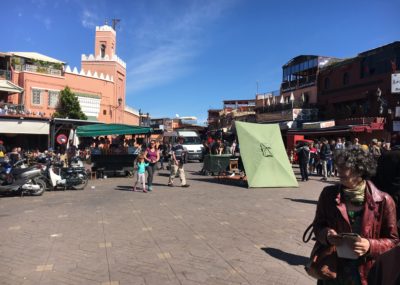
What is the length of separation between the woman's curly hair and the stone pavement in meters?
2.45

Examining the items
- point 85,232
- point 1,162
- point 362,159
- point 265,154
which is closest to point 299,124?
point 265,154

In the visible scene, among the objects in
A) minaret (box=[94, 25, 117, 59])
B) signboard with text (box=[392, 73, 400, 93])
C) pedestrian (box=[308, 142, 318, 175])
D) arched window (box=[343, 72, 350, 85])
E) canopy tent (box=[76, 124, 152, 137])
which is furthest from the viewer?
minaret (box=[94, 25, 117, 59])

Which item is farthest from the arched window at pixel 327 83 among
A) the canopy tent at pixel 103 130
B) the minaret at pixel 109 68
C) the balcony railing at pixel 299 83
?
the minaret at pixel 109 68

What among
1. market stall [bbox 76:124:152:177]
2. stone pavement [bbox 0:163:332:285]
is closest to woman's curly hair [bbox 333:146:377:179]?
stone pavement [bbox 0:163:332:285]

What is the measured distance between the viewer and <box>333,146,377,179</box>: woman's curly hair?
266cm

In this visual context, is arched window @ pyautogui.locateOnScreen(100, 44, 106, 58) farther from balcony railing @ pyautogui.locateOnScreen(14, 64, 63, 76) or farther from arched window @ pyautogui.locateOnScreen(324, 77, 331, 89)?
arched window @ pyautogui.locateOnScreen(324, 77, 331, 89)

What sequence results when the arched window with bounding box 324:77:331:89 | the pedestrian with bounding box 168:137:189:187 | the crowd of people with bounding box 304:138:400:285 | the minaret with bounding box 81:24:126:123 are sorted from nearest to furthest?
the crowd of people with bounding box 304:138:400:285 → the pedestrian with bounding box 168:137:189:187 → the arched window with bounding box 324:77:331:89 → the minaret with bounding box 81:24:126:123

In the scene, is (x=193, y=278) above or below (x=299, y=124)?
below

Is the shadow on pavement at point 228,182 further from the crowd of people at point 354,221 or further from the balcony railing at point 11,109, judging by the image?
the balcony railing at point 11,109

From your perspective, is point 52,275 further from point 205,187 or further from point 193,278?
point 205,187

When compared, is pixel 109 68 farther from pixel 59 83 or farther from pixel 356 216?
pixel 356 216

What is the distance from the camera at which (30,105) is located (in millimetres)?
37750

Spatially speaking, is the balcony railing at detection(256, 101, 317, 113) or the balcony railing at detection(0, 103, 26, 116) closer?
the balcony railing at detection(0, 103, 26, 116)

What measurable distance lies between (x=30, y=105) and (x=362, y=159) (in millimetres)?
38898
